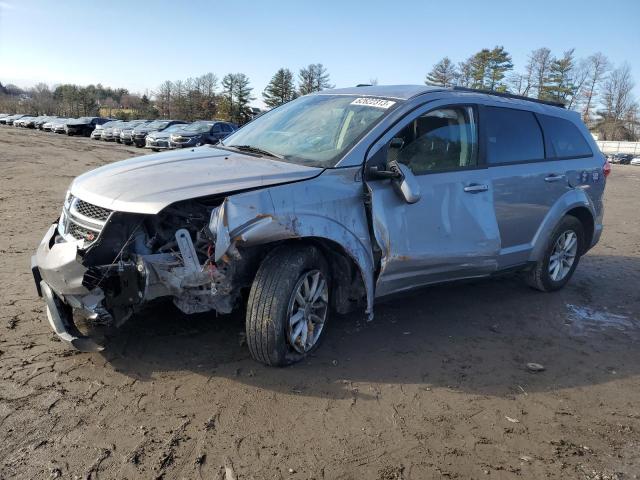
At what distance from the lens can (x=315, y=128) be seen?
412cm

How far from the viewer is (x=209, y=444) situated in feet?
8.90

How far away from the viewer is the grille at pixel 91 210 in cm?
319

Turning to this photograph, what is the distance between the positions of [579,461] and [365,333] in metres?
1.81

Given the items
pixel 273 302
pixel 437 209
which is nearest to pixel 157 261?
pixel 273 302

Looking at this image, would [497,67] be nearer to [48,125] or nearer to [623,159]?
[623,159]

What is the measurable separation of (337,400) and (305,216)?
3.82 feet

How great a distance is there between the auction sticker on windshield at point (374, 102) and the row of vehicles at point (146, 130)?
4029 millimetres

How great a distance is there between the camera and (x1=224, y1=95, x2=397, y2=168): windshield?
12.3ft

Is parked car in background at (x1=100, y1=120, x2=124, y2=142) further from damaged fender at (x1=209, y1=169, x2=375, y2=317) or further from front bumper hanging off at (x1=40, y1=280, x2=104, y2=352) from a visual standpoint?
damaged fender at (x1=209, y1=169, x2=375, y2=317)

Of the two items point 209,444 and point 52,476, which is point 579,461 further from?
point 52,476

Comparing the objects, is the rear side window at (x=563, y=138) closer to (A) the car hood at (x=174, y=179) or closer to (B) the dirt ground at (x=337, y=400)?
(B) the dirt ground at (x=337, y=400)

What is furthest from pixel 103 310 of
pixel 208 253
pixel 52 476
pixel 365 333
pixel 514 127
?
pixel 514 127

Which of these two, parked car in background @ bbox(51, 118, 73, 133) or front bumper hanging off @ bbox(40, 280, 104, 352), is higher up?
parked car in background @ bbox(51, 118, 73, 133)

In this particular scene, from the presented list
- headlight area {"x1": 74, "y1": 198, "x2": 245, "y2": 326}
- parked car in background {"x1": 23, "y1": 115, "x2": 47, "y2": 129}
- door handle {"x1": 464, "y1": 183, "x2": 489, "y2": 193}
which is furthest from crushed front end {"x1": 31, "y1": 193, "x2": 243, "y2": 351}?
parked car in background {"x1": 23, "y1": 115, "x2": 47, "y2": 129}
